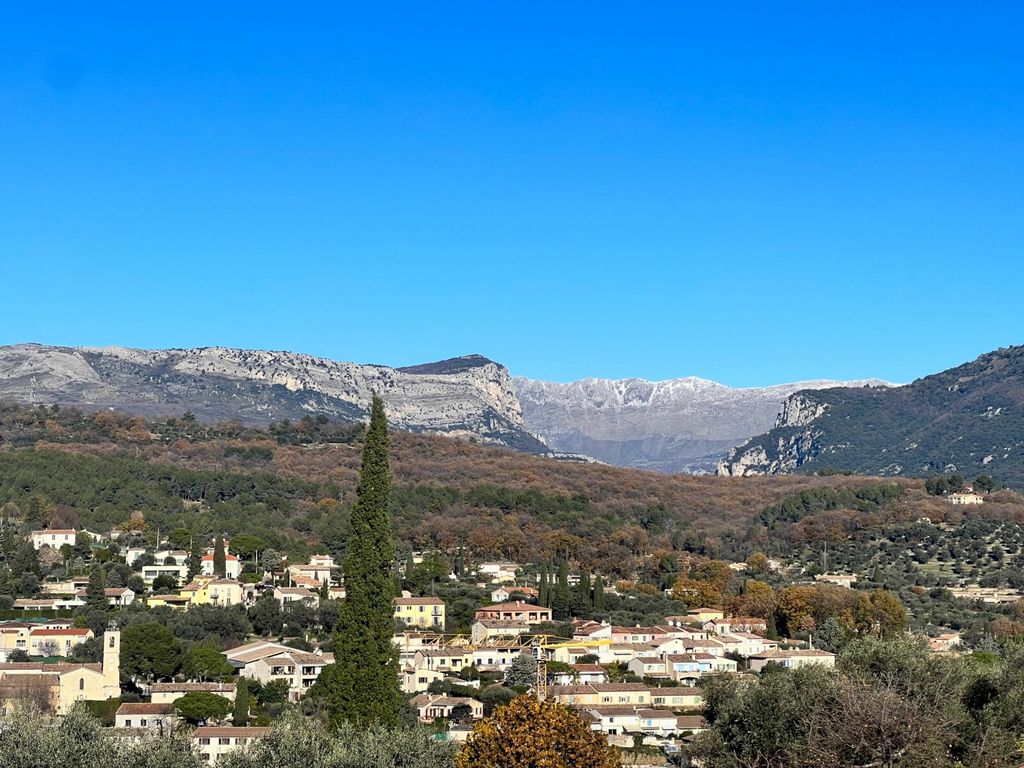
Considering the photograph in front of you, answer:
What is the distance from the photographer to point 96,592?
62625mm

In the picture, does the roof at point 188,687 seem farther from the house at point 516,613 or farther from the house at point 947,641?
the house at point 947,641

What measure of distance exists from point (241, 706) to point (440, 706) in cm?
640

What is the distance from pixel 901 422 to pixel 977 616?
122492 millimetres

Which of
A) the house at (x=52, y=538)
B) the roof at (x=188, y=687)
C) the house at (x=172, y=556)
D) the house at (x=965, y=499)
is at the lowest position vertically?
the roof at (x=188, y=687)

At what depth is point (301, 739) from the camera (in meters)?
27.2

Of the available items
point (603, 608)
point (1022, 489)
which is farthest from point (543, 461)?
point (603, 608)

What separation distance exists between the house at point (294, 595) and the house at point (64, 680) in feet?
45.4

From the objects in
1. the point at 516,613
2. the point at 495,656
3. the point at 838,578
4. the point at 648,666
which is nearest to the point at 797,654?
the point at 648,666

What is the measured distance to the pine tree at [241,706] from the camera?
1799 inches

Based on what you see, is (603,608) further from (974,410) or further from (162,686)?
(974,410)

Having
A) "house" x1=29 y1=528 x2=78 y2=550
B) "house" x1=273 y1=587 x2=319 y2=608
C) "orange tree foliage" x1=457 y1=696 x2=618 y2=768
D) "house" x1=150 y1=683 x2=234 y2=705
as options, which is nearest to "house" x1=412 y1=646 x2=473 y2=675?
"house" x1=150 y1=683 x2=234 y2=705

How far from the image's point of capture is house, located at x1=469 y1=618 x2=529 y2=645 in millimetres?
61500

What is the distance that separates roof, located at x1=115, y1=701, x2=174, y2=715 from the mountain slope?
115948 mm

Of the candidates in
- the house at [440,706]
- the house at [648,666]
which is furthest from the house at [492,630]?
the house at [440,706]
